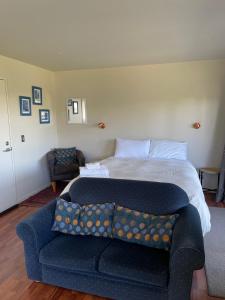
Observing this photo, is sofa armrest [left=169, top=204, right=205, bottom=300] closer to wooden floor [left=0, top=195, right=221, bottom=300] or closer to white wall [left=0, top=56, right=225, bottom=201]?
wooden floor [left=0, top=195, right=221, bottom=300]

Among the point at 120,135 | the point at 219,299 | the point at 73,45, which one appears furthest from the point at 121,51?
the point at 219,299

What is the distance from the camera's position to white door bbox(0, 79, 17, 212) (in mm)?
3615

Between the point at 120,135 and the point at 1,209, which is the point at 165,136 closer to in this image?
the point at 120,135

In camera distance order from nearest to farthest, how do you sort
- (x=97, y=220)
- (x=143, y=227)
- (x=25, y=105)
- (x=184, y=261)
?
(x=184, y=261)
(x=143, y=227)
(x=97, y=220)
(x=25, y=105)

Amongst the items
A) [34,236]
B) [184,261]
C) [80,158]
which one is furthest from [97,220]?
[80,158]

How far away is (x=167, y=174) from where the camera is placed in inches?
123

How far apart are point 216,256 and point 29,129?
3.48 m

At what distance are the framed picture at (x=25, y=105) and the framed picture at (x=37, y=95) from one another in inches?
6.4

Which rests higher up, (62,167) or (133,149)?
(133,149)

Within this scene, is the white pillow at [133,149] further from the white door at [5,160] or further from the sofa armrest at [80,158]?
the white door at [5,160]

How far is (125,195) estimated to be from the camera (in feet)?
7.26

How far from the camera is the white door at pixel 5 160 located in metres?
3.62

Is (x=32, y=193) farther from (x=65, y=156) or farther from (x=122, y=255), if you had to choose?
(x=122, y=255)

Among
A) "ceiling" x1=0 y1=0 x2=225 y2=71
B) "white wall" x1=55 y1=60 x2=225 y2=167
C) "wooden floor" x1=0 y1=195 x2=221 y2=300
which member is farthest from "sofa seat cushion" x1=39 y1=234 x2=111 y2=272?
"white wall" x1=55 y1=60 x2=225 y2=167
